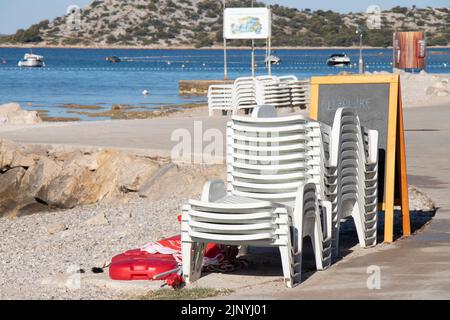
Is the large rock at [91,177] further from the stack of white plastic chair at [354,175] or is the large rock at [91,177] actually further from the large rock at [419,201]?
the stack of white plastic chair at [354,175]

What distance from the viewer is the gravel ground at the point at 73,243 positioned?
9.04 metres

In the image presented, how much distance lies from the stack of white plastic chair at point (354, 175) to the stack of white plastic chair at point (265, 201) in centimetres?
33

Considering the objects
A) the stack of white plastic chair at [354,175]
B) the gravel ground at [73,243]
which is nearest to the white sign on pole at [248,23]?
the gravel ground at [73,243]

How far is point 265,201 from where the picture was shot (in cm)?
858

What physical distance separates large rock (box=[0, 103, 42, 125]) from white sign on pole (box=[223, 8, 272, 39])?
48.9 ft

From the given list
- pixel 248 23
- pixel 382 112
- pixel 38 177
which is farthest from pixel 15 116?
pixel 382 112

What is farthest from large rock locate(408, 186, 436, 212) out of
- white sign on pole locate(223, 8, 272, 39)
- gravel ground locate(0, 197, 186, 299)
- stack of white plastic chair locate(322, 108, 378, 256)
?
white sign on pole locate(223, 8, 272, 39)

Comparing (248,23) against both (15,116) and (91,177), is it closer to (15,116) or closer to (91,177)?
(15,116)

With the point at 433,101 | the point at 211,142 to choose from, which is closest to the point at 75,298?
the point at 211,142

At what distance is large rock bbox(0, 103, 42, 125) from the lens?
93.2ft

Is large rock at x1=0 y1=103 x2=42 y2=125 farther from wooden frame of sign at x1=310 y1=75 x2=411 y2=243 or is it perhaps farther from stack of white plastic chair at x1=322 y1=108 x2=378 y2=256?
stack of white plastic chair at x1=322 y1=108 x2=378 y2=256

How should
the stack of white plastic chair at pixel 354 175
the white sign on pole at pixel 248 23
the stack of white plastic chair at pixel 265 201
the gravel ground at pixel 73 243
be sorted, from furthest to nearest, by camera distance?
the white sign on pole at pixel 248 23, the stack of white plastic chair at pixel 354 175, the gravel ground at pixel 73 243, the stack of white plastic chair at pixel 265 201
